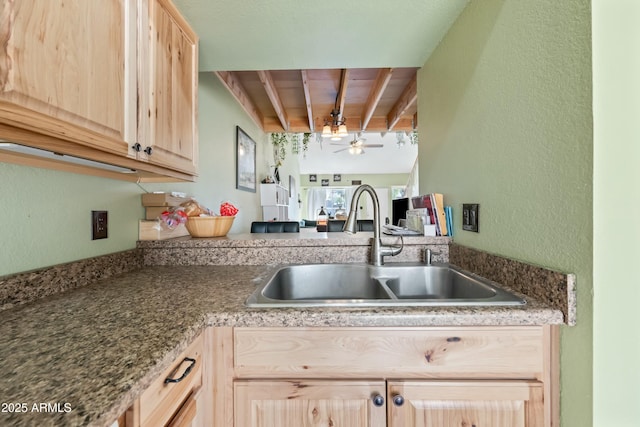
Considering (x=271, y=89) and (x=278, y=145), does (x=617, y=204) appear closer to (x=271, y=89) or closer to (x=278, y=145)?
(x=271, y=89)

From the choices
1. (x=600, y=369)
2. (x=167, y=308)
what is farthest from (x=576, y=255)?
(x=167, y=308)

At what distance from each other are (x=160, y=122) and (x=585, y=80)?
4.26 ft

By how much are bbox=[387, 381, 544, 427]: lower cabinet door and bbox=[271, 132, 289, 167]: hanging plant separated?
4438 mm

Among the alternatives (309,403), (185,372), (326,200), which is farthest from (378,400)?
(326,200)

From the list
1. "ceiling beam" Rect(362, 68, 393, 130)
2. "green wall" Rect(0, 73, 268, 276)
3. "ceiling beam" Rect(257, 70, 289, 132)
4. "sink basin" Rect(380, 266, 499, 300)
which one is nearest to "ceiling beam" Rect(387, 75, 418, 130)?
"ceiling beam" Rect(362, 68, 393, 130)

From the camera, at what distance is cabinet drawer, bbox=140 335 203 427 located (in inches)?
21.7

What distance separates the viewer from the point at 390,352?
79 centimetres

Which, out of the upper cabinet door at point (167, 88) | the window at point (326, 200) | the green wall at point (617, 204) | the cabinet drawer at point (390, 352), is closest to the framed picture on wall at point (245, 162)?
the upper cabinet door at point (167, 88)

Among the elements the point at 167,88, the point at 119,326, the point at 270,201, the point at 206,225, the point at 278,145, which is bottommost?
the point at 119,326

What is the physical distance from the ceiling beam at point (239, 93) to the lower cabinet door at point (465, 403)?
2.38 metres

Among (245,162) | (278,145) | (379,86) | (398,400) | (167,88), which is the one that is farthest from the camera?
(278,145)

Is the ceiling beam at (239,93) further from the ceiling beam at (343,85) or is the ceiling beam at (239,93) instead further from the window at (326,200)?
the window at (326,200)

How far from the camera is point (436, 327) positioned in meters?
0.79

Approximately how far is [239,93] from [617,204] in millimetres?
2966
